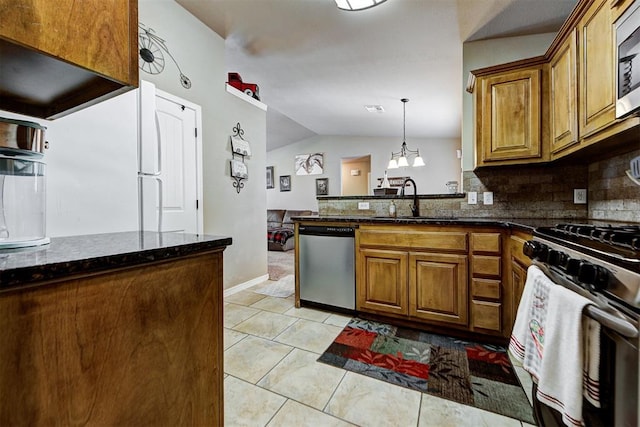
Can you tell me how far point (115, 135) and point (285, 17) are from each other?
2.07m

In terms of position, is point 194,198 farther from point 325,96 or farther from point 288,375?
point 325,96

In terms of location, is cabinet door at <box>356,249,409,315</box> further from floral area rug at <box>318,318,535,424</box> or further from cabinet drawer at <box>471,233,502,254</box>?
cabinet drawer at <box>471,233,502,254</box>

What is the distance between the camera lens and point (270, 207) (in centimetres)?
857

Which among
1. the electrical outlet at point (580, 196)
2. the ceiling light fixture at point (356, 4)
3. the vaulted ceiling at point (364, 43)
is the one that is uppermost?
the vaulted ceiling at point (364, 43)

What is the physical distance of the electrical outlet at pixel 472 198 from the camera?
2658 millimetres

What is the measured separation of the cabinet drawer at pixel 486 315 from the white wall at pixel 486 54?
127 centimetres

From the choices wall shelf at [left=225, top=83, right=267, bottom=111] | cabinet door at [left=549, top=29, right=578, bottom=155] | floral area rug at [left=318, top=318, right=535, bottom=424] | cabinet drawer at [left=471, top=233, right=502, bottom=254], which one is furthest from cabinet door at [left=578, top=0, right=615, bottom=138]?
wall shelf at [left=225, top=83, right=267, bottom=111]

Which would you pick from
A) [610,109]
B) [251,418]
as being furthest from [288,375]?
[610,109]


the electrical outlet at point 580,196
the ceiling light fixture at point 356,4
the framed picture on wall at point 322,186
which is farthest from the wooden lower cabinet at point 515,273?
the framed picture on wall at point 322,186

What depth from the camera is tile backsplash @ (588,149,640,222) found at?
1730mm

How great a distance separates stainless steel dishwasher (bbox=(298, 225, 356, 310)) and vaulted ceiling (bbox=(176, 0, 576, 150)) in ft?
6.24

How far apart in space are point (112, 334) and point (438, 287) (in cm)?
208

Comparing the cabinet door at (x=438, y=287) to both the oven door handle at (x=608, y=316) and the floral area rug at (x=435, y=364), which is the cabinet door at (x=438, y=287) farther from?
the oven door handle at (x=608, y=316)

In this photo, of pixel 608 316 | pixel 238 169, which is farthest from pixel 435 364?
pixel 238 169
